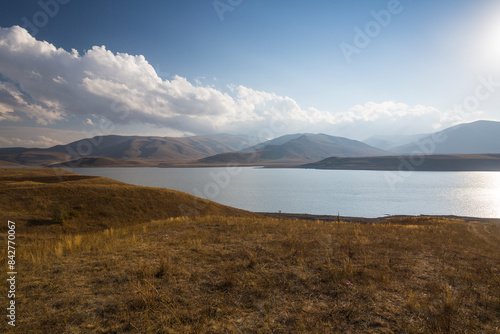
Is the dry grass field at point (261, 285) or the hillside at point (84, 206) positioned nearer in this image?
the dry grass field at point (261, 285)

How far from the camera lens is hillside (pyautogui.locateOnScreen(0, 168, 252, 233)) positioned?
74.1 feet

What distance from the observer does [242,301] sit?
6.07m

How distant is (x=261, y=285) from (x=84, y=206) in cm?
2845

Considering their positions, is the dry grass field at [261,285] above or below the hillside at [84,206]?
above

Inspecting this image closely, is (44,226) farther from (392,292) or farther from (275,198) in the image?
(275,198)

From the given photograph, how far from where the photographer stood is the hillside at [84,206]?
22578 millimetres

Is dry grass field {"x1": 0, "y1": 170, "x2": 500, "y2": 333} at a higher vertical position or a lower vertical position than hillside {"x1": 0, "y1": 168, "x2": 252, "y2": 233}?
higher

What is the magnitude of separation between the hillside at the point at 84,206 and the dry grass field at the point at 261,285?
15155 mm

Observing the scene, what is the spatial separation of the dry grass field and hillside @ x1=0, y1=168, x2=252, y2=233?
15155 millimetres

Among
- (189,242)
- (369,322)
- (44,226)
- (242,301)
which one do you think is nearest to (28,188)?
(44,226)

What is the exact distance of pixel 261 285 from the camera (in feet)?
22.7

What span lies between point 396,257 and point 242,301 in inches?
299

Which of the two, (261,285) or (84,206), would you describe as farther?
(84,206)

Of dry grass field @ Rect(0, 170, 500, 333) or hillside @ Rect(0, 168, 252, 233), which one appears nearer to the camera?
dry grass field @ Rect(0, 170, 500, 333)
